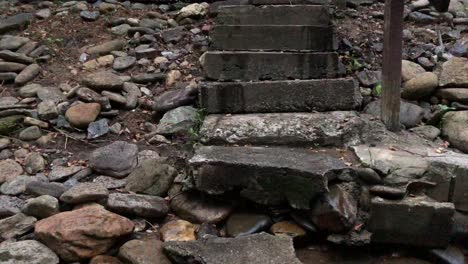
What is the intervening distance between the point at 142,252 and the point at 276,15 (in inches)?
105

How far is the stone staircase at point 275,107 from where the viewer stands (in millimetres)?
2732

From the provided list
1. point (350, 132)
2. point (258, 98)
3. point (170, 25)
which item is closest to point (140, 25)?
point (170, 25)

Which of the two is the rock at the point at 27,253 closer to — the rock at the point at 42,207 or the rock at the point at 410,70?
the rock at the point at 42,207

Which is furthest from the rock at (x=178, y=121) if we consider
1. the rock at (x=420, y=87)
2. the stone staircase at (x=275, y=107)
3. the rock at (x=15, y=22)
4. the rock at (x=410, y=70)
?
the rock at (x=15, y=22)

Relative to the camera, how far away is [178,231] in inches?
105

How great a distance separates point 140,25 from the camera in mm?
4977

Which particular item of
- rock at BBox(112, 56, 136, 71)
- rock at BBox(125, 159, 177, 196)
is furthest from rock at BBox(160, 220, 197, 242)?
rock at BBox(112, 56, 136, 71)

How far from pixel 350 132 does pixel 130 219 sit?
1.59 m

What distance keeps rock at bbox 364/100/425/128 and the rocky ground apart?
0.01 metres

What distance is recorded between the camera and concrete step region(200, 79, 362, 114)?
3516 mm

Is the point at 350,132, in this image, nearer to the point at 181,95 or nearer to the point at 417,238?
the point at 417,238

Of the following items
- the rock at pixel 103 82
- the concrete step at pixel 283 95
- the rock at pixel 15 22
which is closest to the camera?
the concrete step at pixel 283 95

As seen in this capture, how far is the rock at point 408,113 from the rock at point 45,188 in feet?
7.63

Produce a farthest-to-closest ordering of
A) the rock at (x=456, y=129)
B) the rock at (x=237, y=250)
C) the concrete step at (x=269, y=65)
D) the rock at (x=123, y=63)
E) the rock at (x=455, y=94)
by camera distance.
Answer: the rock at (x=123, y=63), the concrete step at (x=269, y=65), the rock at (x=455, y=94), the rock at (x=456, y=129), the rock at (x=237, y=250)
